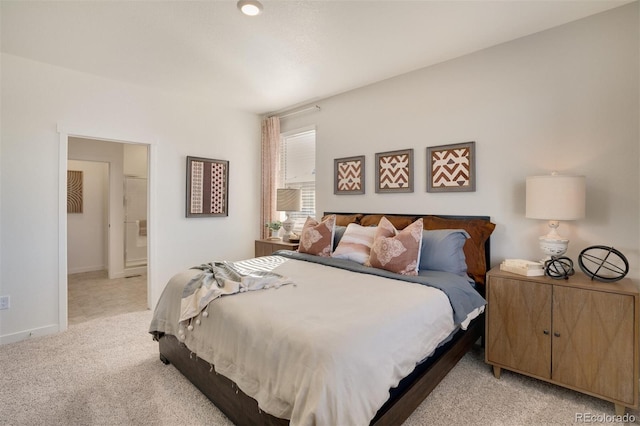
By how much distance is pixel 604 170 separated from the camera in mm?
2252

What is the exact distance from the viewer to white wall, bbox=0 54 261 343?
2867 millimetres

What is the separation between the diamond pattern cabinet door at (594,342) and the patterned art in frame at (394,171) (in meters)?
1.65

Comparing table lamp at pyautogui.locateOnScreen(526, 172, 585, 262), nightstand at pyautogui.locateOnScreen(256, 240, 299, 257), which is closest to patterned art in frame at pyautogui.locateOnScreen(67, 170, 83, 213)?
nightstand at pyautogui.locateOnScreen(256, 240, 299, 257)

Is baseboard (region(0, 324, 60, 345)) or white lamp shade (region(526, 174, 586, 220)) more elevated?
white lamp shade (region(526, 174, 586, 220))

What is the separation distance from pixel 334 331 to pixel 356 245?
155 cm

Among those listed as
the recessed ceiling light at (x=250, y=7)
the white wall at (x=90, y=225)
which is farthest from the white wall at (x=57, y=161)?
the white wall at (x=90, y=225)

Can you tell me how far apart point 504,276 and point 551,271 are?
0.30 m

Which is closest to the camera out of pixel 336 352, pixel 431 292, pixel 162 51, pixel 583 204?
pixel 336 352

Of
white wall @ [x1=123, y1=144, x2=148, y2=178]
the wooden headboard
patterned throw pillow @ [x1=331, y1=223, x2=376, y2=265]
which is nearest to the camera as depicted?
the wooden headboard

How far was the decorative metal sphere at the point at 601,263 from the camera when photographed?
2127mm

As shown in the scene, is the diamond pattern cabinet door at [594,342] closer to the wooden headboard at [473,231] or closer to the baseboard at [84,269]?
the wooden headboard at [473,231]

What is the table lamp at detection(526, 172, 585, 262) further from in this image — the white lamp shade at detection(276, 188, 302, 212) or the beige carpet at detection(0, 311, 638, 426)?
the white lamp shade at detection(276, 188, 302, 212)

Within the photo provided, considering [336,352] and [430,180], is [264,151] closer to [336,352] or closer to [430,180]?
[430,180]

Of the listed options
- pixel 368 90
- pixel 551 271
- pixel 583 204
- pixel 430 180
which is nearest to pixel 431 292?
pixel 551 271
